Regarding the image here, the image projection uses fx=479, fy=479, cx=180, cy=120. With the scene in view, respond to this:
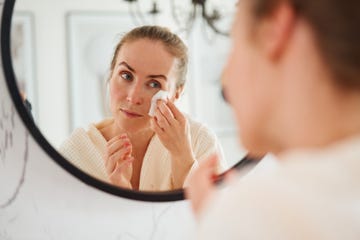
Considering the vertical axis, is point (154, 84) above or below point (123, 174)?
above

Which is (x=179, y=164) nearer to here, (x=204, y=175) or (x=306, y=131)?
(x=204, y=175)

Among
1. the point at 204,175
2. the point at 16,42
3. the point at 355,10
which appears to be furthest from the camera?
the point at 16,42

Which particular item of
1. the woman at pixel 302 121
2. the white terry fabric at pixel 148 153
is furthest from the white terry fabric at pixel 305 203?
the white terry fabric at pixel 148 153

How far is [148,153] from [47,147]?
144mm

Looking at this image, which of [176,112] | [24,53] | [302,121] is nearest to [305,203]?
[302,121]

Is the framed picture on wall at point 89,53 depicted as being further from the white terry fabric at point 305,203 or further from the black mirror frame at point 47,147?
the white terry fabric at point 305,203

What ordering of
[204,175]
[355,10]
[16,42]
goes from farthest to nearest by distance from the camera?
[16,42]
[204,175]
[355,10]

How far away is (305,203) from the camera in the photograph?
0.39 m

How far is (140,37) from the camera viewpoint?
0.69 meters

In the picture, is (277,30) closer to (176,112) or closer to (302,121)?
(302,121)

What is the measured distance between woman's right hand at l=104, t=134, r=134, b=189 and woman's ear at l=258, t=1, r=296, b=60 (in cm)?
32

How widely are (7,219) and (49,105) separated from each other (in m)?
0.18

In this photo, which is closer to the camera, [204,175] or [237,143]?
[204,175]

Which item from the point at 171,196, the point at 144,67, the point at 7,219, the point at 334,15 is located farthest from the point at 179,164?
the point at 334,15
